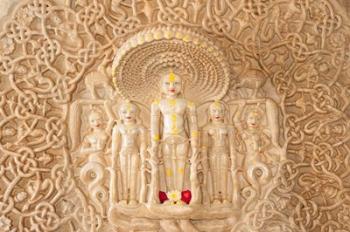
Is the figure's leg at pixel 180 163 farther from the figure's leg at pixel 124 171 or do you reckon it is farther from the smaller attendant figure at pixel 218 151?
the figure's leg at pixel 124 171

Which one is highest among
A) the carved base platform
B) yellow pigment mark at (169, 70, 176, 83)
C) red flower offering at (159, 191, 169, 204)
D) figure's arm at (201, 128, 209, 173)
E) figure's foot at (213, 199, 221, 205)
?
yellow pigment mark at (169, 70, 176, 83)

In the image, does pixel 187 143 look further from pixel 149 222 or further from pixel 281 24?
pixel 281 24

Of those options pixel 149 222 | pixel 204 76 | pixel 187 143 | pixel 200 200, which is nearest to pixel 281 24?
pixel 204 76

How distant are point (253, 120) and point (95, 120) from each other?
1.07m

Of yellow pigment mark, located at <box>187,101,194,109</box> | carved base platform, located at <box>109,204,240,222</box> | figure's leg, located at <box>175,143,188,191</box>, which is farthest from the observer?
yellow pigment mark, located at <box>187,101,194,109</box>

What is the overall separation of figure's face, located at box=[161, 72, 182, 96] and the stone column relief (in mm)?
10

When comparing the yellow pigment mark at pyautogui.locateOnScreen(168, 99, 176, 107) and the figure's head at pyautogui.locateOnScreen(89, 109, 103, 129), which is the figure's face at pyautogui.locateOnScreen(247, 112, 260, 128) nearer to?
the yellow pigment mark at pyautogui.locateOnScreen(168, 99, 176, 107)

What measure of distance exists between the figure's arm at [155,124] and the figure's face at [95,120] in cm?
36

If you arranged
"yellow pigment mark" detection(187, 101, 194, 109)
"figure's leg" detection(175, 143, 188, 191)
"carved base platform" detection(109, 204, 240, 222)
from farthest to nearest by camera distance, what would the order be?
1. "yellow pigment mark" detection(187, 101, 194, 109)
2. "figure's leg" detection(175, 143, 188, 191)
3. "carved base platform" detection(109, 204, 240, 222)

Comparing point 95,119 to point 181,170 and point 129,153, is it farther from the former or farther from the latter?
point 181,170

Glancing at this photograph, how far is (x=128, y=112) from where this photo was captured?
3.22 m

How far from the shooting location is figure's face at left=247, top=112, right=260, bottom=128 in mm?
3285

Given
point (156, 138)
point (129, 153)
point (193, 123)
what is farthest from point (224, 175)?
point (129, 153)

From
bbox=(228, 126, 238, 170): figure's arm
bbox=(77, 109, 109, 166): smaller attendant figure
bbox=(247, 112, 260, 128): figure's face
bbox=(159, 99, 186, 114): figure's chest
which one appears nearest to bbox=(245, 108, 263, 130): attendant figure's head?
bbox=(247, 112, 260, 128): figure's face
